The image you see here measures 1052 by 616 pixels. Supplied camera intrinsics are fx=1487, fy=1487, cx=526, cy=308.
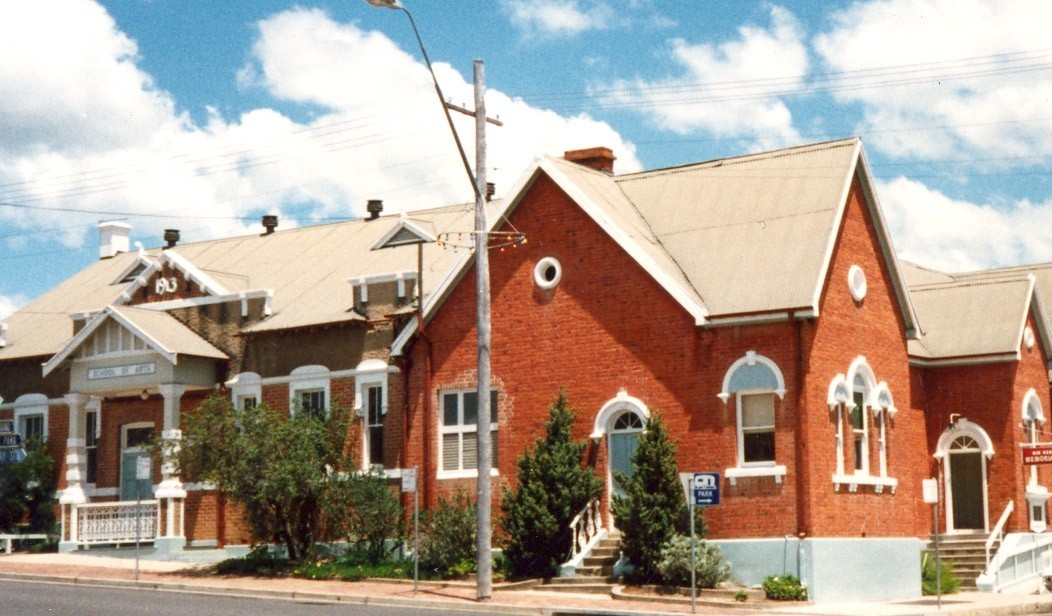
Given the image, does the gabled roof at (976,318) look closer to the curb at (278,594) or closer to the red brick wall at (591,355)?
the red brick wall at (591,355)

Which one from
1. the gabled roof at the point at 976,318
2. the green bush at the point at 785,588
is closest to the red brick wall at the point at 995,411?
the gabled roof at the point at 976,318

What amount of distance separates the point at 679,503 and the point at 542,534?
286 centimetres

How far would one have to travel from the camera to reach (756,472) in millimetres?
28172

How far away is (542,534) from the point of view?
28.9m

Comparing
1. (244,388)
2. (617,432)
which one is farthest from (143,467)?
(617,432)

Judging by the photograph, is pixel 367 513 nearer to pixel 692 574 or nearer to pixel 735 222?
pixel 692 574

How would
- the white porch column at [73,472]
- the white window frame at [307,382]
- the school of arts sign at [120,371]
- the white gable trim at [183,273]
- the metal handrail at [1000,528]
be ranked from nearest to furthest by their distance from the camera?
the metal handrail at [1000,528] → the white window frame at [307,382] → the school of arts sign at [120,371] → the white gable trim at [183,273] → the white porch column at [73,472]

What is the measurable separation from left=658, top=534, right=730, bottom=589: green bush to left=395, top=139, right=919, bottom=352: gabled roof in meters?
4.37

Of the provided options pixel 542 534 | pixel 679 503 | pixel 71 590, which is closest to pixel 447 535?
pixel 542 534

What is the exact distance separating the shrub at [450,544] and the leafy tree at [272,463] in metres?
2.65

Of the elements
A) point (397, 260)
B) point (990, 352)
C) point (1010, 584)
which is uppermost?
point (397, 260)

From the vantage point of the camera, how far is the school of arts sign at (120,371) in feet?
118

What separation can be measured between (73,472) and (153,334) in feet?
17.2

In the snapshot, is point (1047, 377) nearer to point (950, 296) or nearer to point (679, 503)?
point (950, 296)
